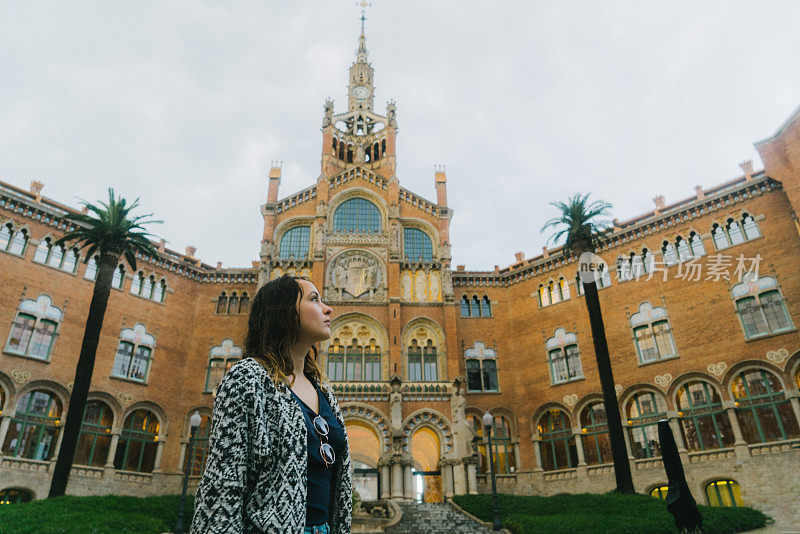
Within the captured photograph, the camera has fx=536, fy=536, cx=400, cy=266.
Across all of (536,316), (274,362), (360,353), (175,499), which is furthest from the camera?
(536,316)

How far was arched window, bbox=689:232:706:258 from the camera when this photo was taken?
98.4 ft

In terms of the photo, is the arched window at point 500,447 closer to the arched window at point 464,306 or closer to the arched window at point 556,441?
the arched window at point 556,441

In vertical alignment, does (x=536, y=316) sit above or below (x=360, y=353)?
above

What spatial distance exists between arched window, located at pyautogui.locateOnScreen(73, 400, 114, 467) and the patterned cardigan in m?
30.9

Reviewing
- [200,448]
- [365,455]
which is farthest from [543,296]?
[200,448]

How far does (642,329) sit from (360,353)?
658 inches

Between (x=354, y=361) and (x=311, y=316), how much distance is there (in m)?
30.5

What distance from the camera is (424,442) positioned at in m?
34.2

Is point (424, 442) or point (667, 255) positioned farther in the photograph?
point (424, 442)

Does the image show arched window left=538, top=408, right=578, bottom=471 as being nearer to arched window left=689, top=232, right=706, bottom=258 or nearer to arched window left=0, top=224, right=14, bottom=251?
arched window left=689, top=232, right=706, bottom=258

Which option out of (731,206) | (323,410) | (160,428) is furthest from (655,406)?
(323,410)

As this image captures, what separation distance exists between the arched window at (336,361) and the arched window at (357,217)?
847 centimetres

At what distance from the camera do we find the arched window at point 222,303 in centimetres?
3623

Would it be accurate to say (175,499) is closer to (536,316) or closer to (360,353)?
(360,353)
